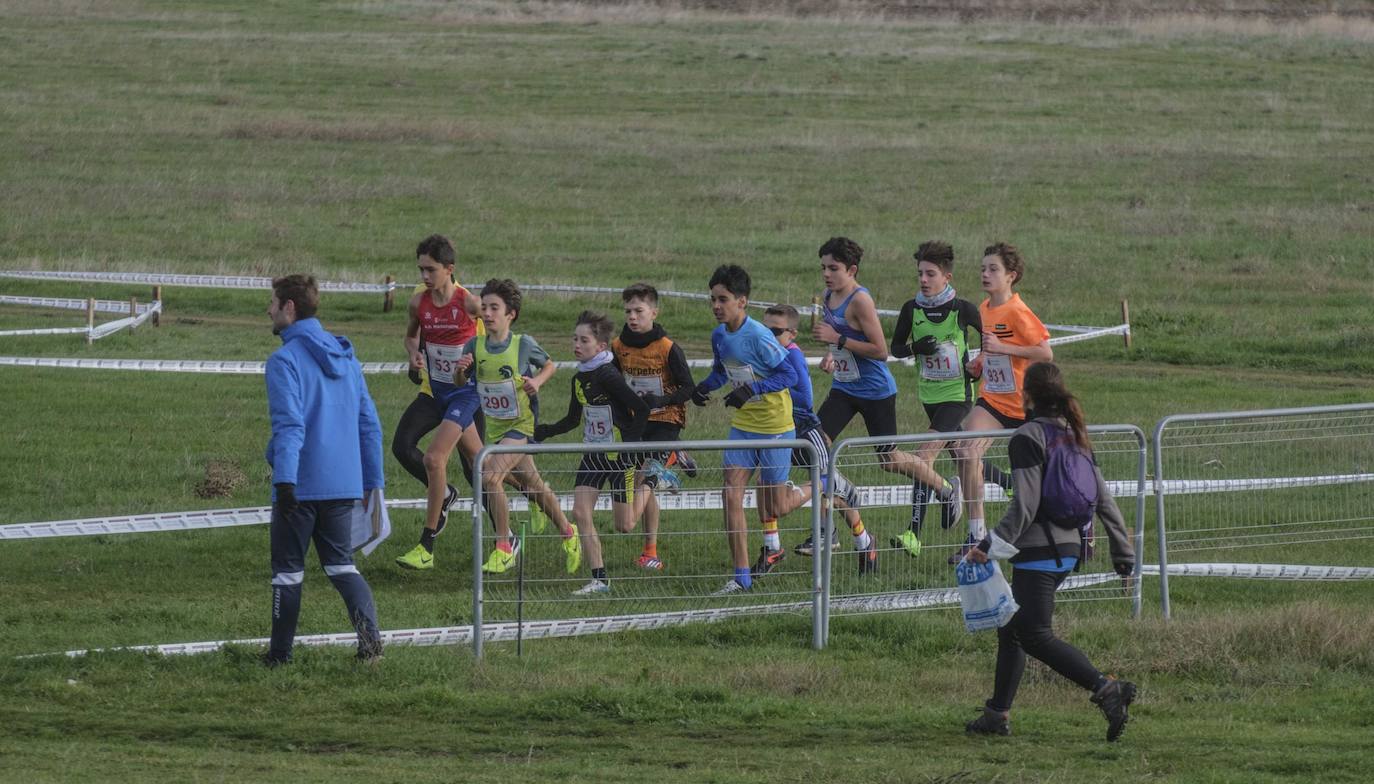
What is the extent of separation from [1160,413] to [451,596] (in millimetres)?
8568

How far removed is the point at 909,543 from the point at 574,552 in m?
1.99

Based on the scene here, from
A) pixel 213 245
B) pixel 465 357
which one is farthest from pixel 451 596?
pixel 213 245

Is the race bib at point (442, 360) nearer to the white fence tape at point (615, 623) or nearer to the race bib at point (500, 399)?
the race bib at point (500, 399)

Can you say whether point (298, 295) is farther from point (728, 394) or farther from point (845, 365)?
point (845, 365)

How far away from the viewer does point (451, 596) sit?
1120 centimetres

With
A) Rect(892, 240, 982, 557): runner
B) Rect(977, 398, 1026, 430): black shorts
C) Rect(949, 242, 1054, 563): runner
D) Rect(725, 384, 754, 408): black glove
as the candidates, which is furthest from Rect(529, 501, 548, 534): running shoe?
Rect(977, 398, 1026, 430): black shorts

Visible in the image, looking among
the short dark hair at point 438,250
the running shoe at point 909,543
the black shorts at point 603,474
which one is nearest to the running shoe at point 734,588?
the black shorts at point 603,474

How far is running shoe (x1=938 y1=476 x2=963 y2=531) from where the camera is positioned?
10336mm

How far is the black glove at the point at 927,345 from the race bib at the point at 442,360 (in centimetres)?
307

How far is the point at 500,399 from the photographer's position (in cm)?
1170

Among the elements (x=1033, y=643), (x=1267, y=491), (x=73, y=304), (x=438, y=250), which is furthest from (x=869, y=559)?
(x=73, y=304)

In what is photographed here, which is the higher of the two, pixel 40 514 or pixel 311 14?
pixel 311 14

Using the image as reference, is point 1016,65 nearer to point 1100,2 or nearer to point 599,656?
point 1100,2

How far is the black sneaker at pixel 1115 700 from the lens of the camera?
7.95 meters
